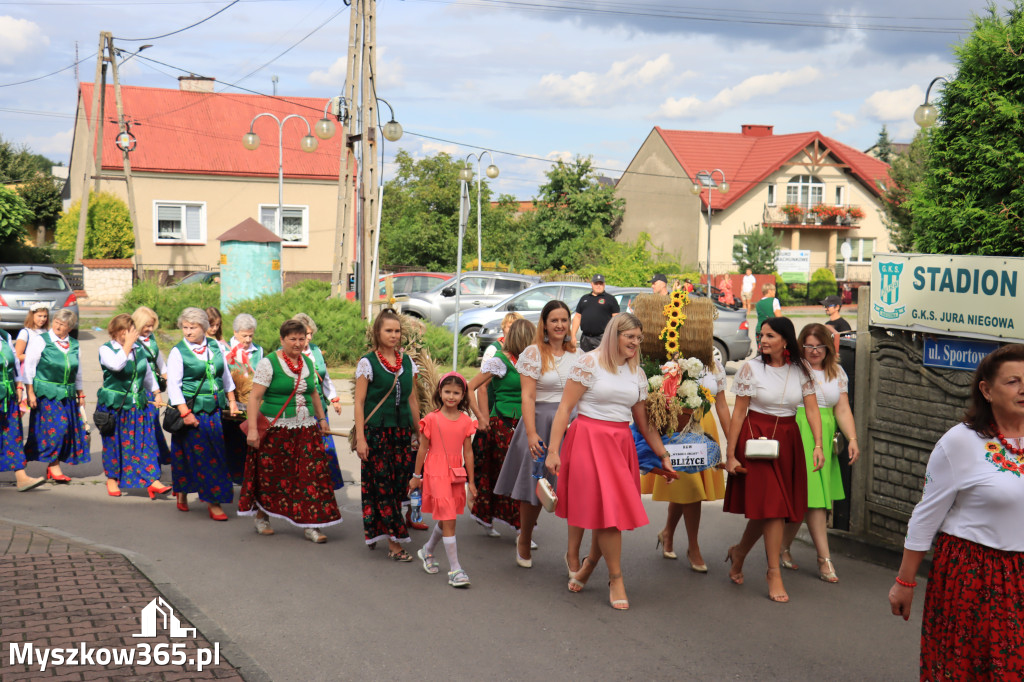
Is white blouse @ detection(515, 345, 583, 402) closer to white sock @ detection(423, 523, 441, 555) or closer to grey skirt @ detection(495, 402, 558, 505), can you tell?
grey skirt @ detection(495, 402, 558, 505)

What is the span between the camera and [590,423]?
6.18m

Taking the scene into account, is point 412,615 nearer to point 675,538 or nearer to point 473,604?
point 473,604

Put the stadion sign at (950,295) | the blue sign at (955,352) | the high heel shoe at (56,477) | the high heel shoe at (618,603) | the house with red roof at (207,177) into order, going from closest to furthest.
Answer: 1. the high heel shoe at (618,603)
2. the stadion sign at (950,295)
3. the blue sign at (955,352)
4. the high heel shoe at (56,477)
5. the house with red roof at (207,177)

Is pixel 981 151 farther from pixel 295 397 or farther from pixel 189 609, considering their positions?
pixel 189 609

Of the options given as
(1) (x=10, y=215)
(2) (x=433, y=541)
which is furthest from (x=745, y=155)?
(2) (x=433, y=541)

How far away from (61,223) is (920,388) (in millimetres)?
41349

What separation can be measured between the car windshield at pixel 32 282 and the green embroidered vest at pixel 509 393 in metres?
18.6

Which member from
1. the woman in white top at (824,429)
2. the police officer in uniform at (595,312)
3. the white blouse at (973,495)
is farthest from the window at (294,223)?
the white blouse at (973,495)

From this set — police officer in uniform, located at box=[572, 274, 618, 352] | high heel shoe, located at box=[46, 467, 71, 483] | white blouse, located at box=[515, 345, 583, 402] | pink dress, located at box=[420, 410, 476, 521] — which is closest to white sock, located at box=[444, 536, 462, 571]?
pink dress, located at box=[420, 410, 476, 521]

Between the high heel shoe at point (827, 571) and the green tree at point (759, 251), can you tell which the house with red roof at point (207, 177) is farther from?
the high heel shoe at point (827, 571)

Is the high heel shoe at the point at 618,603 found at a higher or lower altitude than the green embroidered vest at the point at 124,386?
lower

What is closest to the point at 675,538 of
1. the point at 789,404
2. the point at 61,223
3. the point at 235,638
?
the point at 789,404

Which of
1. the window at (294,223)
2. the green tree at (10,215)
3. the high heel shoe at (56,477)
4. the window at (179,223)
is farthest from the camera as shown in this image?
the window at (294,223)

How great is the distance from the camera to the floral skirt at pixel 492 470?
7691mm
